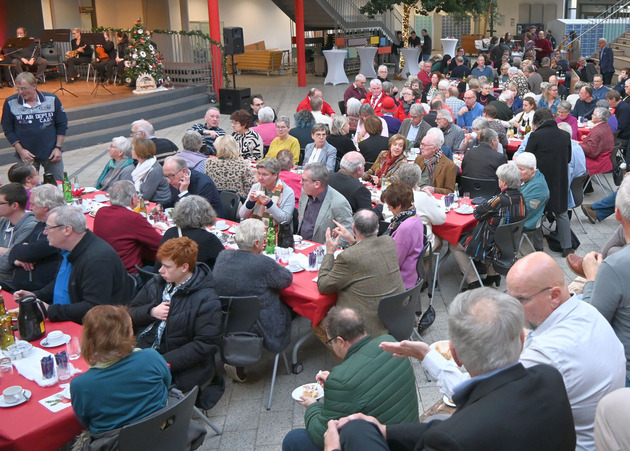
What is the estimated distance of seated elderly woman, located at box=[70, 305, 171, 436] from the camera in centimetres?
313

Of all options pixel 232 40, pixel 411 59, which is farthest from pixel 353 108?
pixel 411 59

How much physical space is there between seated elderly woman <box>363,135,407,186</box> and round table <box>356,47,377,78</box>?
50.7ft

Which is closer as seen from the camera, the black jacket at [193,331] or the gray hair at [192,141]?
the black jacket at [193,331]

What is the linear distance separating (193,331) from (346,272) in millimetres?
1134

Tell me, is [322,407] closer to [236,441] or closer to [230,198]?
[236,441]

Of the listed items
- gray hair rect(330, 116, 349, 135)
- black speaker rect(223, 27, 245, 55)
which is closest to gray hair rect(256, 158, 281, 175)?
gray hair rect(330, 116, 349, 135)

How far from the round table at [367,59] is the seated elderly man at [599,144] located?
1427 centimetres

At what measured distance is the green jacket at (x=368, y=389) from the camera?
2.96 m

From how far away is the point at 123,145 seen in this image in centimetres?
725

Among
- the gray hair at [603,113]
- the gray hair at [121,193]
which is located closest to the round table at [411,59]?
the gray hair at [603,113]

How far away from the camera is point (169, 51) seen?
696 inches

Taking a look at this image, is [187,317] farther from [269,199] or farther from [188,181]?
[188,181]

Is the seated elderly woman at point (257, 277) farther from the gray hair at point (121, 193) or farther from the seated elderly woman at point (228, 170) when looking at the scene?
the seated elderly woman at point (228, 170)

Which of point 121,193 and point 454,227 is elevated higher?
point 121,193
